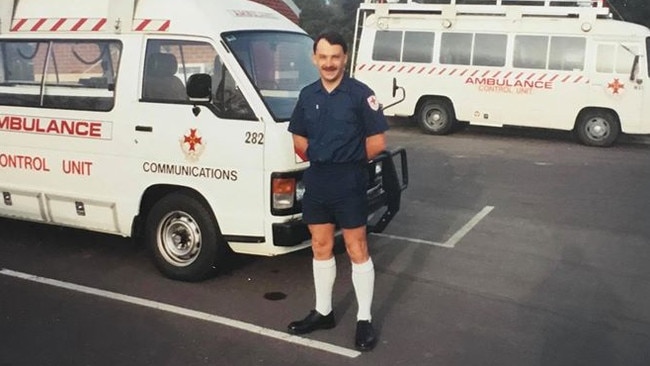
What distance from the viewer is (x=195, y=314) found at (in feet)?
16.2

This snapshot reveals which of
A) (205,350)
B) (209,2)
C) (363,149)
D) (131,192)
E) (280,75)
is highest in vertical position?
(209,2)

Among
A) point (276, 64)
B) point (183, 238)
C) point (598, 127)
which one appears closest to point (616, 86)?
point (598, 127)

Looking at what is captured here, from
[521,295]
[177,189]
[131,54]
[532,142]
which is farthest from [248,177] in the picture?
[532,142]

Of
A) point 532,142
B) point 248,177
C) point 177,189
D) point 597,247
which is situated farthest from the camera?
point 532,142

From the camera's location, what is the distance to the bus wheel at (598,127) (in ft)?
45.5

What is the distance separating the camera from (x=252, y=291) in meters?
5.42

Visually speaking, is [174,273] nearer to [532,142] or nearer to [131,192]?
[131,192]

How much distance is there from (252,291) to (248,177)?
3.13 ft

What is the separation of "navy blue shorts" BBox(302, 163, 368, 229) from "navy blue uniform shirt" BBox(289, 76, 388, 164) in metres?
0.07

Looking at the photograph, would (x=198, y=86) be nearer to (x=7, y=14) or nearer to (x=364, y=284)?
(x=364, y=284)

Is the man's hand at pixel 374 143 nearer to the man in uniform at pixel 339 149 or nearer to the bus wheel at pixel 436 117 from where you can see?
the man in uniform at pixel 339 149

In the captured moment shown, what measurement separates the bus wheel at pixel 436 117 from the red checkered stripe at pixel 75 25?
10.5 m

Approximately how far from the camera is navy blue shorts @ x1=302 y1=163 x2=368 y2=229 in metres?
4.22

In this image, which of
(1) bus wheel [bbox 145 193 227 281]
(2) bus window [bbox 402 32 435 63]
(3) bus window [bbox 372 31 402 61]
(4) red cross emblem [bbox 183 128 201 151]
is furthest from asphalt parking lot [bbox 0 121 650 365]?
(3) bus window [bbox 372 31 402 61]
